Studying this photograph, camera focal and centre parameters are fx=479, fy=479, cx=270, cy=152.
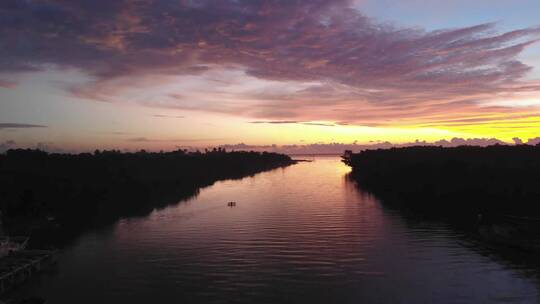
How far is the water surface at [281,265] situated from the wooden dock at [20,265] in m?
1.15

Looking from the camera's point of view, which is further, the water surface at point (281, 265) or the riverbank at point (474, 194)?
the riverbank at point (474, 194)

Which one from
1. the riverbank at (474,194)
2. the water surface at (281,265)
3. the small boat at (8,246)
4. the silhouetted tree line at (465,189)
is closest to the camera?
the water surface at (281,265)

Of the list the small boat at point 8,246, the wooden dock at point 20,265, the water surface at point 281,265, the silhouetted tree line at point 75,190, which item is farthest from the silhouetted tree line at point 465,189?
the small boat at point 8,246

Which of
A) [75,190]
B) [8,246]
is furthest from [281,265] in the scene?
[75,190]

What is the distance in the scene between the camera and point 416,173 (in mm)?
91188

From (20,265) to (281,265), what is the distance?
60.9 ft

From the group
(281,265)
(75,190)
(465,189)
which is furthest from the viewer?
(465,189)

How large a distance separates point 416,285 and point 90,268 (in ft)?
77.3

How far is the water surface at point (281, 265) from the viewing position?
29.0 metres

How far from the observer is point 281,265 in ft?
116

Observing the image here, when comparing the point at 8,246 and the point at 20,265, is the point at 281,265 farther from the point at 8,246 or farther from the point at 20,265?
the point at 8,246

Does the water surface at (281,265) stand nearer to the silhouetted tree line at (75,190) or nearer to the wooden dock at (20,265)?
the wooden dock at (20,265)

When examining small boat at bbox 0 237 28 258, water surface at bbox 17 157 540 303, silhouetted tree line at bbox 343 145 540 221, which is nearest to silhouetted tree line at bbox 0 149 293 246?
water surface at bbox 17 157 540 303

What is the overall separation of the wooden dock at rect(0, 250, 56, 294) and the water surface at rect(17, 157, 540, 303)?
1.15 metres
